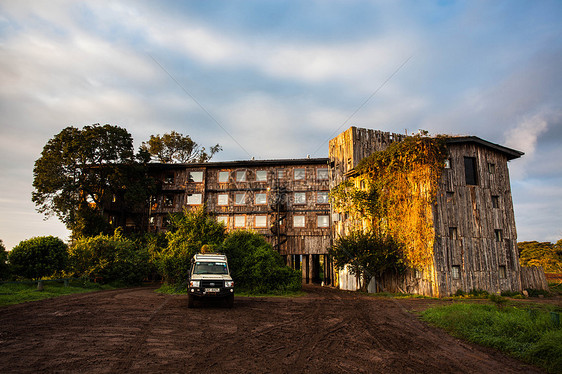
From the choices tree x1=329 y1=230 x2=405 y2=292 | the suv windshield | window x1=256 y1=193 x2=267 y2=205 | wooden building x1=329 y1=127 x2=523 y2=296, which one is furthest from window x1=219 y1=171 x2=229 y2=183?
the suv windshield

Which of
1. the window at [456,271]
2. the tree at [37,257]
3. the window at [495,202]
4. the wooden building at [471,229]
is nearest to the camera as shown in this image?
the tree at [37,257]

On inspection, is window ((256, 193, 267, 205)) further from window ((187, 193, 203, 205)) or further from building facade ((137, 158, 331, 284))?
window ((187, 193, 203, 205))

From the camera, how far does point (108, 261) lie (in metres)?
27.4

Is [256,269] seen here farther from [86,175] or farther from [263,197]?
[86,175]

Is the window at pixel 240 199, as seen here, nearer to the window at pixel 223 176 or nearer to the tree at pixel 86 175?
the window at pixel 223 176

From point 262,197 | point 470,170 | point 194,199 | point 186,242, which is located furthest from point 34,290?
point 470,170

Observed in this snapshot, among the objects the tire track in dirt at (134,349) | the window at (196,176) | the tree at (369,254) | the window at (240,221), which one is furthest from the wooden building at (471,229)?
the window at (196,176)

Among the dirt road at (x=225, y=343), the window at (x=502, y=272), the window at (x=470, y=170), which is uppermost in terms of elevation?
the window at (x=470, y=170)

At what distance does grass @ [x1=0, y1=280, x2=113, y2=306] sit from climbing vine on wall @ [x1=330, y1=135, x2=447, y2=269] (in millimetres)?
20345

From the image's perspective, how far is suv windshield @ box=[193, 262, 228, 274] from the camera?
1700cm

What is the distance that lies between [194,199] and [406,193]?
76.9 ft

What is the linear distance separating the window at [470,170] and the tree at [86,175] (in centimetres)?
2991

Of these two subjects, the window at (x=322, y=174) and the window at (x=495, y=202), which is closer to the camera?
the window at (x=495, y=202)

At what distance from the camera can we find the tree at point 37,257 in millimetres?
21625
